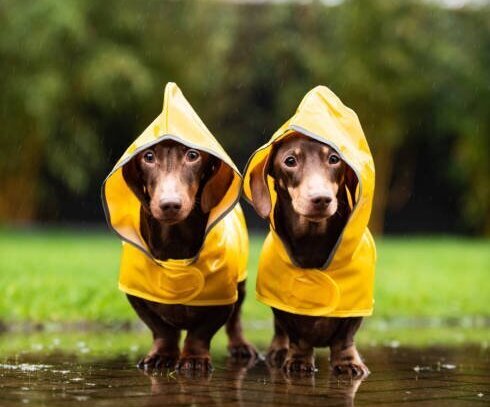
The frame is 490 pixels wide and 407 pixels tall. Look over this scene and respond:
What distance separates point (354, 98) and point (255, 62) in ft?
7.85

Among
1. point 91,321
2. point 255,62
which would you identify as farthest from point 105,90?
point 91,321

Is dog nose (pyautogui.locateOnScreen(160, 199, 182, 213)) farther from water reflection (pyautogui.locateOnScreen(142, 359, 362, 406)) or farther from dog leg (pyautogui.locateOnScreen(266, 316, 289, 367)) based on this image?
dog leg (pyautogui.locateOnScreen(266, 316, 289, 367))

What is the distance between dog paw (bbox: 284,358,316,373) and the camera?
6.28m

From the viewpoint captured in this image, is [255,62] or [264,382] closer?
[264,382]

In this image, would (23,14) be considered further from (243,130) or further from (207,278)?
(207,278)

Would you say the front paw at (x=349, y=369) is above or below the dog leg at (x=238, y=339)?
below

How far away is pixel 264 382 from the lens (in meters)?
5.87

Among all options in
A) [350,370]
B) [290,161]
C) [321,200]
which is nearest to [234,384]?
[350,370]

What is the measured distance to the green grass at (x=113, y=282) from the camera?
10156 millimetres

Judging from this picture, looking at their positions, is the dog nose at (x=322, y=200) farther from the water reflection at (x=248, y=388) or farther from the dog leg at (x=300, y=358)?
the dog leg at (x=300, y=358)

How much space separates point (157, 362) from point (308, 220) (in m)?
1.13

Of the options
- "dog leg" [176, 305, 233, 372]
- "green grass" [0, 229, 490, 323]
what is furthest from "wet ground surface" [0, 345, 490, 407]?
"green grass" [0, 229, 490, 323]

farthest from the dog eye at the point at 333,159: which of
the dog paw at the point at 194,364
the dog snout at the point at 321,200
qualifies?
the dog paw at the point at 194,364

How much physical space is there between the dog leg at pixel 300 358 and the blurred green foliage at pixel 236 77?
17633mm
